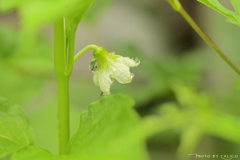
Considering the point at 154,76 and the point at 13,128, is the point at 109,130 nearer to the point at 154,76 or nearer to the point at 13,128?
the point at 13,128

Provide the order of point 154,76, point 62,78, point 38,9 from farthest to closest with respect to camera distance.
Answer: point 154,76 → point 62,78 → point 38,9

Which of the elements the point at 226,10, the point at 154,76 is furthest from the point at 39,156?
the point at 154,76

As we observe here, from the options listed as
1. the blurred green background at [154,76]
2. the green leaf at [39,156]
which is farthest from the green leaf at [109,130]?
the blurred green background at [154,76]

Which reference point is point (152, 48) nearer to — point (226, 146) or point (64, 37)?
point (226, 146)

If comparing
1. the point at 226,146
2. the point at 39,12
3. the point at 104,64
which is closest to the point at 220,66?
the point at 226,146

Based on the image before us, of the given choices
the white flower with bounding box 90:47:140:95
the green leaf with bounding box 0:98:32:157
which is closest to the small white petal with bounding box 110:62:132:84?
the white flower with bounding box 90:47:140:95

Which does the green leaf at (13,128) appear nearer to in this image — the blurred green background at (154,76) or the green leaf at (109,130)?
the green leaf at (109,130)

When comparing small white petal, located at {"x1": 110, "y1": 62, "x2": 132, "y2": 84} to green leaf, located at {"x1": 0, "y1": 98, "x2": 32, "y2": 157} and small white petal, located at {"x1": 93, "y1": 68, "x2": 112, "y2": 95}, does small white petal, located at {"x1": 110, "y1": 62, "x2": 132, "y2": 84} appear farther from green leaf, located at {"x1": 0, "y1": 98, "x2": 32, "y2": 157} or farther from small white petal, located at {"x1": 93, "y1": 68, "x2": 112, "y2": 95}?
green leaf, located at {"x1": 0, "y1": 98, "x2": 32, "y2": 157}
